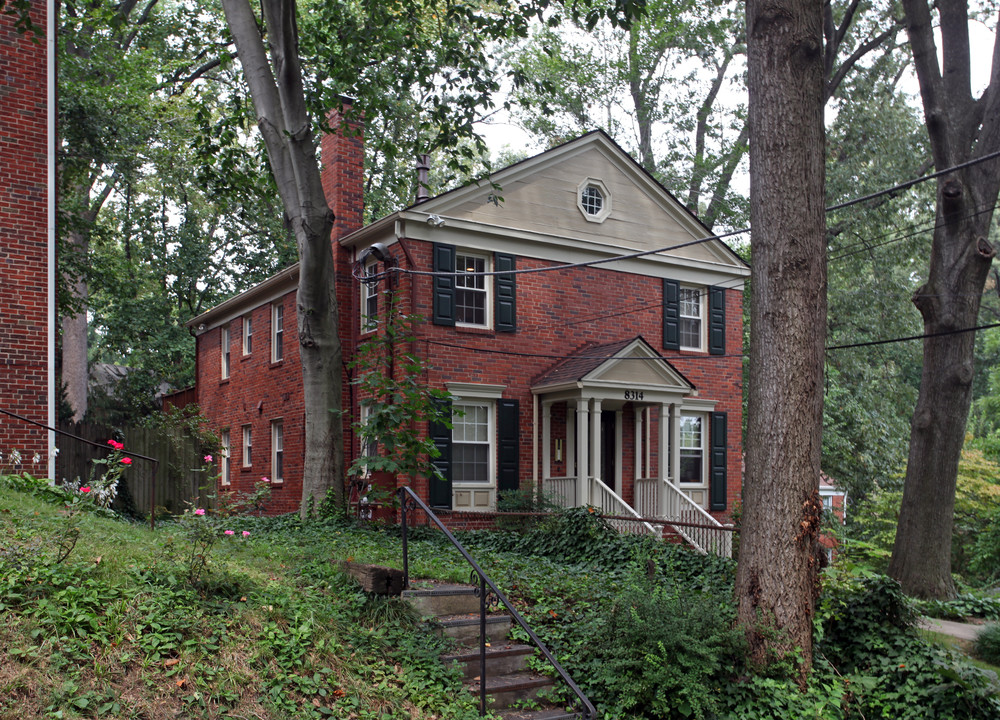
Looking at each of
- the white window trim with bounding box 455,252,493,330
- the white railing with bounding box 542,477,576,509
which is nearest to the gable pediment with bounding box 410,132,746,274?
the white window trim with bounding box 455,252,493,330

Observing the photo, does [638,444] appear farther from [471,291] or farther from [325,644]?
[325,644]

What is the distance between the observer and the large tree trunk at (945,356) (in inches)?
511

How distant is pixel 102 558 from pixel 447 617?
299cm

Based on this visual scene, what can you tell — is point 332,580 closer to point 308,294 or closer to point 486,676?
point 486,676

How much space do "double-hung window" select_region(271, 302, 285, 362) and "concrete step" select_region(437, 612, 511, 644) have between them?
45.9 ft

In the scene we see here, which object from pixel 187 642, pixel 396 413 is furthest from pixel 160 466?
pixel 187 642

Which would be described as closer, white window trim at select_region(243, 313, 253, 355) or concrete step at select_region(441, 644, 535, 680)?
concrete step at select_region(441, 644, 535, 680)

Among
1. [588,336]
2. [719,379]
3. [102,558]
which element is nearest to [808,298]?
[102,558]

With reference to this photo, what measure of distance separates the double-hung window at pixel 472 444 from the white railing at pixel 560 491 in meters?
1.24

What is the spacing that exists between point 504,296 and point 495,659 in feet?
35.9

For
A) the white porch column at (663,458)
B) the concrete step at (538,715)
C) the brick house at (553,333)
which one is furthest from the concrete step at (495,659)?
the white porch column at (663,458)

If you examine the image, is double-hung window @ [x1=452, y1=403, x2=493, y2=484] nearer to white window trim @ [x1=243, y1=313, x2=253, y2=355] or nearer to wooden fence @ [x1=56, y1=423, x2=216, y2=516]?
wooden fence @ [x1=56, y1=423, x2=216, y2=516]

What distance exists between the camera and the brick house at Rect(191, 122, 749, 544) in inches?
668

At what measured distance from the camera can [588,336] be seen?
61.8 feet
